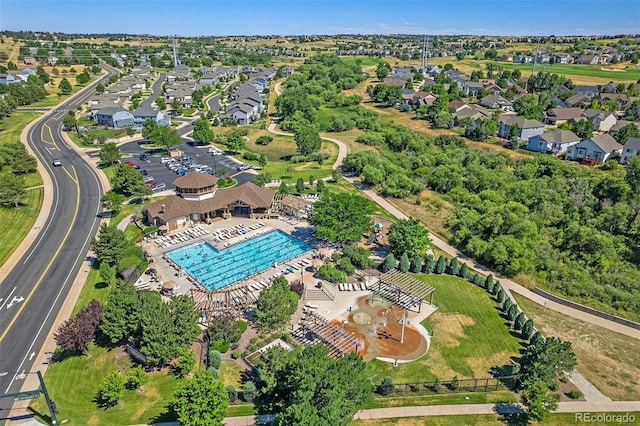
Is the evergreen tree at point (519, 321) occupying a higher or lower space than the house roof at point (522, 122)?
lower

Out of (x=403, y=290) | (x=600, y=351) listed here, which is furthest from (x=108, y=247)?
(x=600, y=351)

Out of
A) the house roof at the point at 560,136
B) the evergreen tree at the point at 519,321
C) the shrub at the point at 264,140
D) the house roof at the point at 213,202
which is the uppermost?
the house roof at the point at 560,136

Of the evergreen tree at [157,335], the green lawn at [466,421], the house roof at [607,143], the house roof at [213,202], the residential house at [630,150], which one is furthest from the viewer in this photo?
the house roof at [607,143]

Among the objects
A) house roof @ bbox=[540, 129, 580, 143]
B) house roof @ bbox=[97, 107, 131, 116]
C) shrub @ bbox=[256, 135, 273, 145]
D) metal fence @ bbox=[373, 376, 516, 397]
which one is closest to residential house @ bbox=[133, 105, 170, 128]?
house roof @ bbox=[97, 107, 131, 116]

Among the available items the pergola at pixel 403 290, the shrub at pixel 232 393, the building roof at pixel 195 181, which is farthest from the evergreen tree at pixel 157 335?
the building roof at pixel 195 181

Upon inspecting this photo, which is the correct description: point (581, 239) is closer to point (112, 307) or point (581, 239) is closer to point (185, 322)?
point (185, 322)

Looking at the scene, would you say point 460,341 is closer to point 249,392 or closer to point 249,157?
point 249,392

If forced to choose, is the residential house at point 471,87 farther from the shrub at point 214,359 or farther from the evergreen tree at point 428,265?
the shrub at point 214,359
